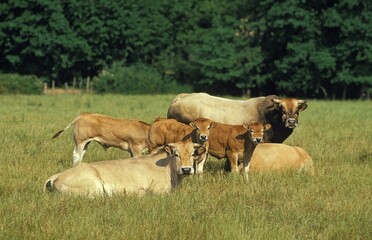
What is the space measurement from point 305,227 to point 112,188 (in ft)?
9.36

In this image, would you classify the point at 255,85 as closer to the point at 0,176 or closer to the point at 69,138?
the point at 69,138

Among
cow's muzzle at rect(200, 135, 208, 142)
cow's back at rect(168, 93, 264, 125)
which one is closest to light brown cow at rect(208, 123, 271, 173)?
cow's muzzle at rect(200, 135, 208, 142)

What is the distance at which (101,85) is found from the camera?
50.8 m

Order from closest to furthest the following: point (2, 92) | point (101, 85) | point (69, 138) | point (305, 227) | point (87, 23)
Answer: point (305, 227), point (69, 138), point (2, 92), point (101, 85), point (87, 23)

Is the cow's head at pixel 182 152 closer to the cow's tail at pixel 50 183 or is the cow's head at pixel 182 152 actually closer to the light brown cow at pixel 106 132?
the cow's tail at pixel 50 183

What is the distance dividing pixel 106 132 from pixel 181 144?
391 cm

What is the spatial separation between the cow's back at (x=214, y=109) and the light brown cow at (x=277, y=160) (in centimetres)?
254

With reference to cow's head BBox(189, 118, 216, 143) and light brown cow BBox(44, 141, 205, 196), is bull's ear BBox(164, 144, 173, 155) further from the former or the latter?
cow's head BBox(189, 118, 216, 143)

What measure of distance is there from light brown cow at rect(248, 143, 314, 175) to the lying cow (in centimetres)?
119

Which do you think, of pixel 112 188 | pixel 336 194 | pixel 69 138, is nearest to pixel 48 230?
pixel 112 188

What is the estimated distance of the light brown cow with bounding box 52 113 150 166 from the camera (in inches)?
535

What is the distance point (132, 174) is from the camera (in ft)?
32.9

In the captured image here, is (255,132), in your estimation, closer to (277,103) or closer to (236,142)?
(236,142)

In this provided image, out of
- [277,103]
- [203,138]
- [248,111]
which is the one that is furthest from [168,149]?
[248,111]
